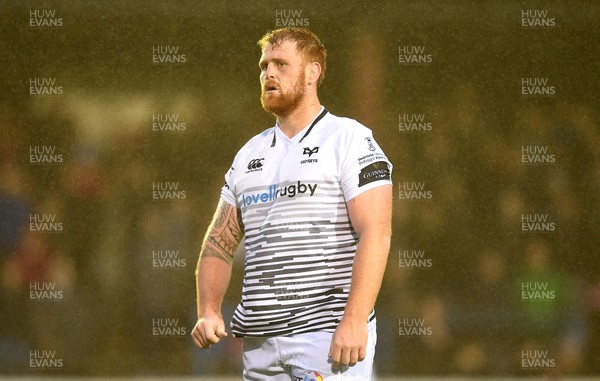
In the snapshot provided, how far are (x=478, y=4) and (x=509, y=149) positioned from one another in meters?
1.27

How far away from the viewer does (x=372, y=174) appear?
2600mm

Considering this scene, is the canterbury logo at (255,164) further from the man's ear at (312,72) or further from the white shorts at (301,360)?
the white shorts at (301,360)

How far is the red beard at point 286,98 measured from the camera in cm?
276

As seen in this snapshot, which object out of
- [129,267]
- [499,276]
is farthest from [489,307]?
[129,267]

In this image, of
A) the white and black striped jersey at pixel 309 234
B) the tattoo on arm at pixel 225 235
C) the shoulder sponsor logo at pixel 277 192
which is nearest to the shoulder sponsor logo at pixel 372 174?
the white and black striped jersey at pixel 309 234

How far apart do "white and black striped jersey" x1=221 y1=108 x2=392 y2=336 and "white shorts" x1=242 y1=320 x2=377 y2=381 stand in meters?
0.03

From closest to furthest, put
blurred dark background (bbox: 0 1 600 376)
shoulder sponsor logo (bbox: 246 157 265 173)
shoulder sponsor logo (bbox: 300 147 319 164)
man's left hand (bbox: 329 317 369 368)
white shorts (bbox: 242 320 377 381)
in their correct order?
man's left hand (bbox: 329 317 369 368), white shorts (bbox: 242 320 377 381), shoulder sponsor logo (bbox: 300 147 319 164), shoulder sponsor logo (bbox: 246 157 265 173), blurred dark background (bbox: 0 1 600 376)

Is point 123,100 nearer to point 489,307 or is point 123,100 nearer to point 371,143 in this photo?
point 489,307

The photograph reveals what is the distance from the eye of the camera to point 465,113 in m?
8.08

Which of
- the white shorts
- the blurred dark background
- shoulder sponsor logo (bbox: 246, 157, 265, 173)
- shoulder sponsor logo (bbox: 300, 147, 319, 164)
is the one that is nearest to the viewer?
the white shorts

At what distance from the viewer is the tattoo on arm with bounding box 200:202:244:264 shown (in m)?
2.91

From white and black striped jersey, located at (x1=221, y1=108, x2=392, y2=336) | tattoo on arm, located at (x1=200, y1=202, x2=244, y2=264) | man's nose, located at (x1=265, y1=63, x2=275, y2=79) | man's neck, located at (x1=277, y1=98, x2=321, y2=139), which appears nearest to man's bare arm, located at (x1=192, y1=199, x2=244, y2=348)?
tattoo on arm, located at (x1=200, y1=202, x2=244, y2=264)

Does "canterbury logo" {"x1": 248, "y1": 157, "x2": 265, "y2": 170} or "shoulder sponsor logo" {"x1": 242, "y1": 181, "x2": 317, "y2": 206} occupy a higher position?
"canterbury logo" {"x1": 248, "y1": 157, "x2": 265, "y2": 170}

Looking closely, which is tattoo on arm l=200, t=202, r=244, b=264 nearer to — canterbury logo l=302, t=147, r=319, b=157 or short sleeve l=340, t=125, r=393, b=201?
canterbury logo l=302, t=147, r=319, b=157
